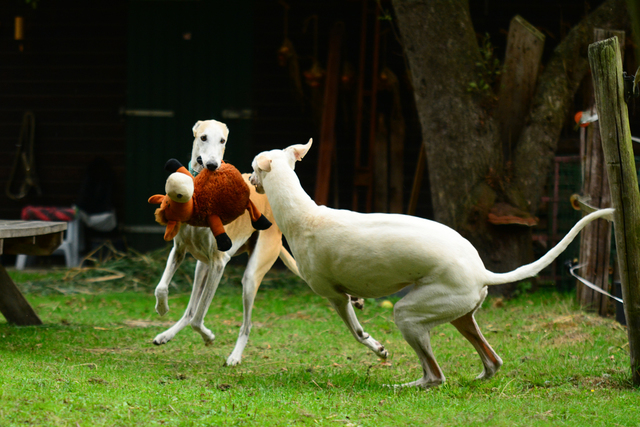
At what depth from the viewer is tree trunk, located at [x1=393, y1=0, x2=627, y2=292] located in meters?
7.10

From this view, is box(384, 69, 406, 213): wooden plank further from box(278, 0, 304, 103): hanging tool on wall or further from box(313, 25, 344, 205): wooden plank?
box(278, 0, 304, 103): hanging tool on wall

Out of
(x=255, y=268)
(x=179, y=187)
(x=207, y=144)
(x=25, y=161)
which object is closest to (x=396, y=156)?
(x=255, y=268)

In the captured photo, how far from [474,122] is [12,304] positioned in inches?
194

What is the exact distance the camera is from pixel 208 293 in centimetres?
476

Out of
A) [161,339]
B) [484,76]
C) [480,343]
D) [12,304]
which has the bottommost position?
[12,304]

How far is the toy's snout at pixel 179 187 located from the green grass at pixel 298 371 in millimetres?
1083

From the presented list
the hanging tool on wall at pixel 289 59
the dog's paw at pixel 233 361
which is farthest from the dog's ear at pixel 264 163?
the hanging tool on wall at pixel 289 59

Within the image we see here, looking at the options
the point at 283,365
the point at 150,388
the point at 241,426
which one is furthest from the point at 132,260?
the point at 241,426

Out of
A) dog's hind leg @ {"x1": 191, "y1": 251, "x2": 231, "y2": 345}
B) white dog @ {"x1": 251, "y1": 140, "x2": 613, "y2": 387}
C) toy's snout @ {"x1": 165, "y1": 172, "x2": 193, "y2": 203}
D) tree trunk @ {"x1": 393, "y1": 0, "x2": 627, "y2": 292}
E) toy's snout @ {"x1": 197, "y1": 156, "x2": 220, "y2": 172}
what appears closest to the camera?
white dog @ {"x1": 251, "y1": 140, "x2": 613, "y2": 387}

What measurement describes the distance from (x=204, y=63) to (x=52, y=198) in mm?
3131

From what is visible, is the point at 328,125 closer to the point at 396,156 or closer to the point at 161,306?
the point at 396,156

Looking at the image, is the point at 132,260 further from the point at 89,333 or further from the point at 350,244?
the point at 350,244

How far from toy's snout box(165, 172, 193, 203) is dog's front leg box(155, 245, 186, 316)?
34.8 inches

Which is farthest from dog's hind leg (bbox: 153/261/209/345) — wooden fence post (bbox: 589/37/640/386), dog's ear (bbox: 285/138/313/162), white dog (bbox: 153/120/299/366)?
wooden fence post (bbox: 589/37/640/386)
